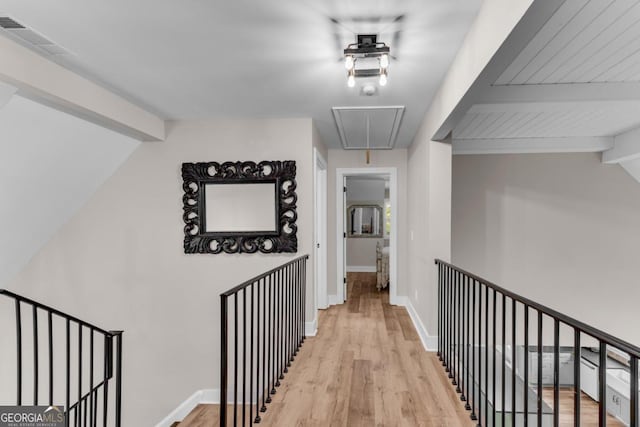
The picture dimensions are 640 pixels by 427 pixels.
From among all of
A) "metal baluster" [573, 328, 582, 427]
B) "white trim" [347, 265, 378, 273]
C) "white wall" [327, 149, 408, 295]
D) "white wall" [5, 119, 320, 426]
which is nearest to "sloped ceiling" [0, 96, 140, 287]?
"white wall" [5, 119, 320, 426]

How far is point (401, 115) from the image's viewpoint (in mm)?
4137

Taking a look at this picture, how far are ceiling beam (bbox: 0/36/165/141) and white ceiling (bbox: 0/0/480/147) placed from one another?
115 millimetres

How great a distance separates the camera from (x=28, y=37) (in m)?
2.42

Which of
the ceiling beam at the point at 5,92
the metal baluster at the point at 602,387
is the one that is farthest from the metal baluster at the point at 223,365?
the ceiling beam at the point at 5,92

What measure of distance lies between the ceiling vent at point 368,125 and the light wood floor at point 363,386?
2.35 meters

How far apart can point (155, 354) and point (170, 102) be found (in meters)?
2.61

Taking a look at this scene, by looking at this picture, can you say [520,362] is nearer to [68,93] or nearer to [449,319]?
[449,319]

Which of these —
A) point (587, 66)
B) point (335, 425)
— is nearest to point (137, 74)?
point (335, 425)

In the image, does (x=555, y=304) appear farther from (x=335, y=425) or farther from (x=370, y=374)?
(x=335, y=425)

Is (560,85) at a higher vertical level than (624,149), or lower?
higher

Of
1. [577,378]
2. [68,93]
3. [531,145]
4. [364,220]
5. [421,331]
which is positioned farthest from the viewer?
[364,220]

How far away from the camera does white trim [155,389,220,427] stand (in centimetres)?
386

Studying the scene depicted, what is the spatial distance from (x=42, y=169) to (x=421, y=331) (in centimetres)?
402

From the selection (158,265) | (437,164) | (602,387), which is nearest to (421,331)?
(437,164)
